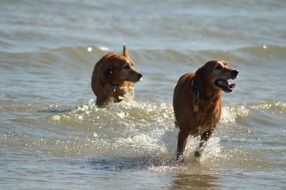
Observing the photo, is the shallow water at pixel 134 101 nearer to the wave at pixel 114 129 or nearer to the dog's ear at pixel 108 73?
the wave at pixel 114 129

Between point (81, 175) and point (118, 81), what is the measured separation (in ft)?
13.5

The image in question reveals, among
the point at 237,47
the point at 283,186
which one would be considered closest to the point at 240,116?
the point at 283,186

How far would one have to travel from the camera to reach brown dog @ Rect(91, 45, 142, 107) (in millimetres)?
11766

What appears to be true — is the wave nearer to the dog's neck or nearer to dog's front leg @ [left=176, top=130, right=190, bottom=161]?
dog's front leg @ [left=176, top=130, right=190, bottom=161]

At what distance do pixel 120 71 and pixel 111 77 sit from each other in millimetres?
166

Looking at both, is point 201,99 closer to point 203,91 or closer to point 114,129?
point 203,91

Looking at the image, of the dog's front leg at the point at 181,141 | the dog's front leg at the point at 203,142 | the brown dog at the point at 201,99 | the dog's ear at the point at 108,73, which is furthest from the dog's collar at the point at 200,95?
the dog's ear at the point at 108,73

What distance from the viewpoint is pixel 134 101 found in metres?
12.4

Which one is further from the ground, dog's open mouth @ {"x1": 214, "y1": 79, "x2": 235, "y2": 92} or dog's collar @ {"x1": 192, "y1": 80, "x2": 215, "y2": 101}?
dog's open mouth @ {"x1": 214, "y1": 79, "x2": 235, "y2": 92}

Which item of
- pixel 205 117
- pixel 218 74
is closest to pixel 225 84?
pixel 218 74

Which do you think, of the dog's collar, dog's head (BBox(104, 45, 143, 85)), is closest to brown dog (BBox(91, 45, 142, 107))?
dog's head (BBox(104, 45, 143, 85))

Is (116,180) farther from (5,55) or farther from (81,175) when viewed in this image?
(5,55)

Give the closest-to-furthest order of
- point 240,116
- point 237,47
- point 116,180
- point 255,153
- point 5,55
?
point 116,180 < point 255,153 < point 240,116 < point 5,55 < point 237,47

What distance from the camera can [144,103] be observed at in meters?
12.4
